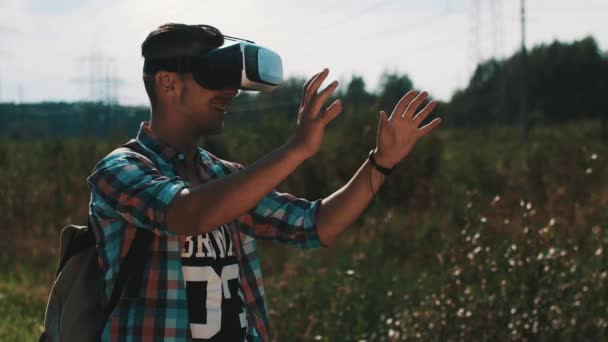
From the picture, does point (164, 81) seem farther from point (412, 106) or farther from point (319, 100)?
point (412, 106)

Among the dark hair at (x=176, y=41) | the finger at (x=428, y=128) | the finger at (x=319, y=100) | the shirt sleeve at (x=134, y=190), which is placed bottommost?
the shirt sleeve at (x=134, y=190)

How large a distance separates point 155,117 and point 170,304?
0.53 meters

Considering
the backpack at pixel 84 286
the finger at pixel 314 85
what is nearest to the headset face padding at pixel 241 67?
the finger at pixel 314 85

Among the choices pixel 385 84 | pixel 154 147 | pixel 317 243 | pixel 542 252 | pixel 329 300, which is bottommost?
pixel 329 300

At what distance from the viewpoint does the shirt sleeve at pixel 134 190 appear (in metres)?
2.20

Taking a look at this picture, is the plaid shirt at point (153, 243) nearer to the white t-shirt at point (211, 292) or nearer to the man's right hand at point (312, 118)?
the white t-shirt at point (211, 292)

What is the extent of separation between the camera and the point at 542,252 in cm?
540

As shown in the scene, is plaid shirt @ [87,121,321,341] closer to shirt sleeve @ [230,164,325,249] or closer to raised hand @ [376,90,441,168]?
shirt sleeve @ [230,164,325,249]

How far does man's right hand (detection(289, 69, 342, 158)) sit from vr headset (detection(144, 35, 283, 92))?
20 centimetres

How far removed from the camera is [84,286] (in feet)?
7.89

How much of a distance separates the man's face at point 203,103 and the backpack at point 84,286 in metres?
0.35

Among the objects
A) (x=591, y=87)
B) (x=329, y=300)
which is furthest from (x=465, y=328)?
(x=591, y=87)

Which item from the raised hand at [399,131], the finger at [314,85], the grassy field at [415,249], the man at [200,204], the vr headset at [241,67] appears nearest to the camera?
the man at [200,204]

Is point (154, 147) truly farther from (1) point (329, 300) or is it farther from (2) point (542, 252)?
(1) point (329, 300)
